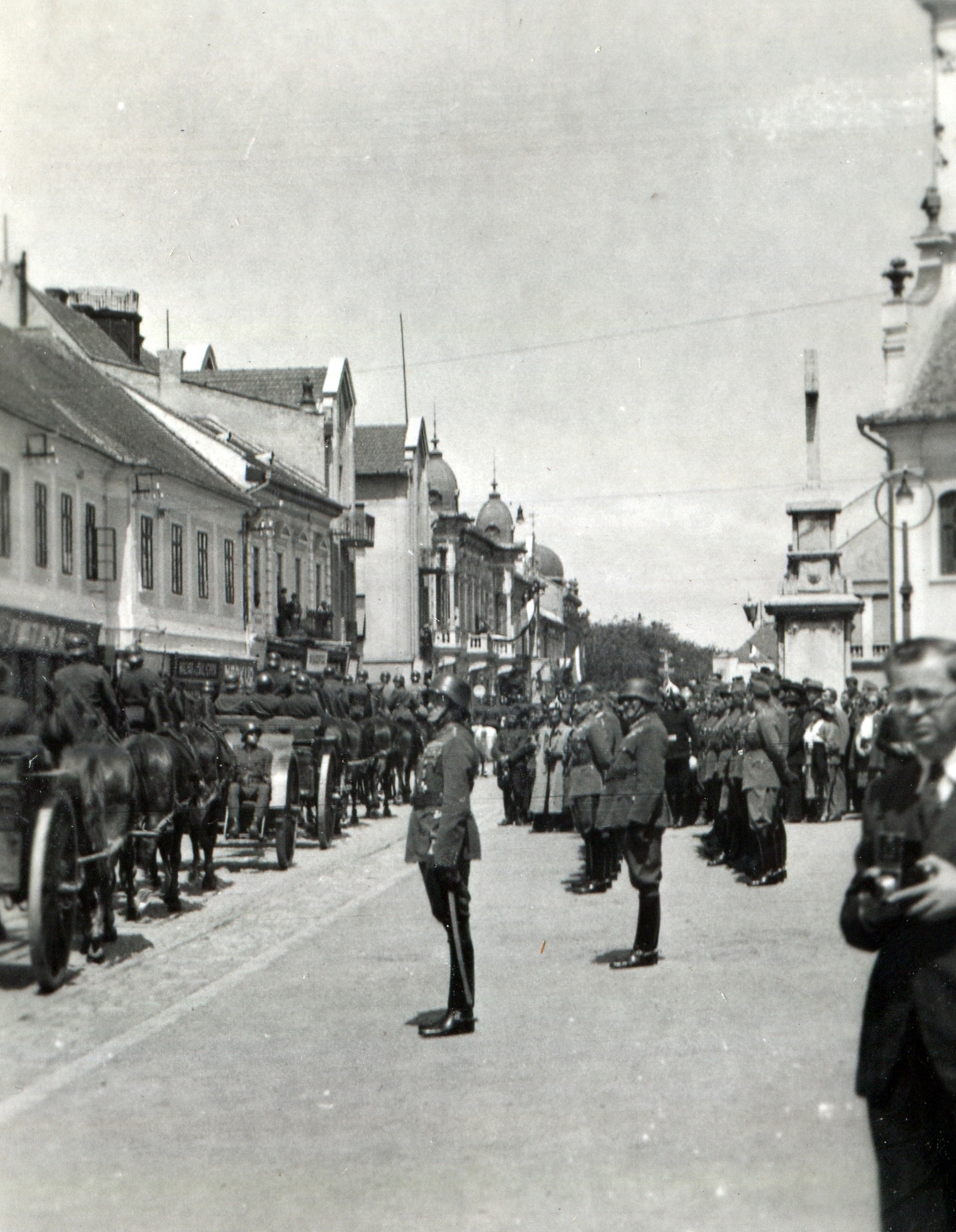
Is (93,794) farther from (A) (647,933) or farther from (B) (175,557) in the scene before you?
(B) (175,557)

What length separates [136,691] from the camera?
40.2 ft

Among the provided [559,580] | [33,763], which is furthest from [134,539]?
[559,580]

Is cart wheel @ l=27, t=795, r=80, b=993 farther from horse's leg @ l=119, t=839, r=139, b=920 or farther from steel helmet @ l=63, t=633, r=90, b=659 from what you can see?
horse's leg @ l=119, t=839, r=139, b=920

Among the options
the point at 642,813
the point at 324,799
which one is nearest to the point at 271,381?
the point at 324,799

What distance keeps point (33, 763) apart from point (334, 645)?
143ft

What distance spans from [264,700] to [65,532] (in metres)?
9.42

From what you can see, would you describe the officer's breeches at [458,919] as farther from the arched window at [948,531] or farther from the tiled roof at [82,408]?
the arched window at [948,531]

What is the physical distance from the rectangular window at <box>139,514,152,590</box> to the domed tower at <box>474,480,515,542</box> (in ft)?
246

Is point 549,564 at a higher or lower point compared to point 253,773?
higher

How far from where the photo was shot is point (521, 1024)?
8195 millimetres

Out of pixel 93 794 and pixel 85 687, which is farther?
pixel 85 687

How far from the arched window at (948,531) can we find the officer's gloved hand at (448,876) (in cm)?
1378

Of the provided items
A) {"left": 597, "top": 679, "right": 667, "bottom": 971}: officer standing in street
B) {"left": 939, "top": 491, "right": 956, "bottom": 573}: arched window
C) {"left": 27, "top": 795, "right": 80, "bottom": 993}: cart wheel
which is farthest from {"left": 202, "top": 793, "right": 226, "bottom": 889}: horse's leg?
{"left": 939, "top": 491, "right": 956, "bottom": 573}: arched window

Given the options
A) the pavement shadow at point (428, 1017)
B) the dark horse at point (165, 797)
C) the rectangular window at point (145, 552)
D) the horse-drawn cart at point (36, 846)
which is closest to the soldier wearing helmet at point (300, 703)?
the dark horse at point (165, 797)
